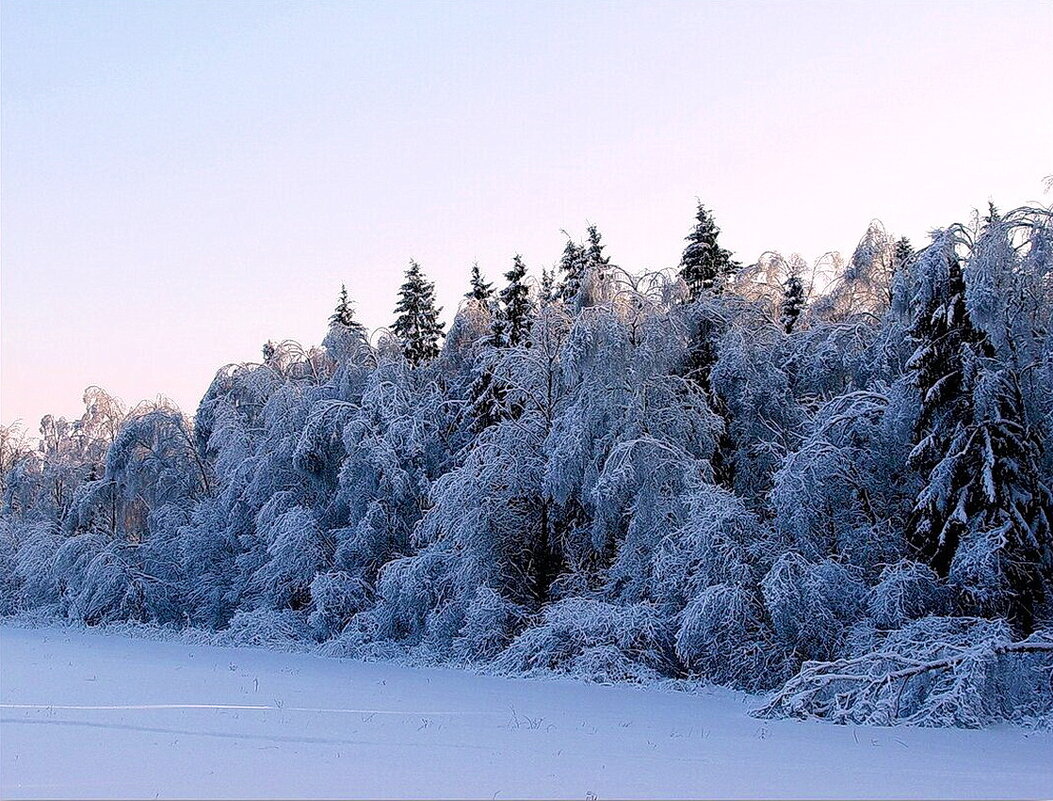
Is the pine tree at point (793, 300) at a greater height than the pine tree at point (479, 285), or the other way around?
the pine tree at point (479, 285)

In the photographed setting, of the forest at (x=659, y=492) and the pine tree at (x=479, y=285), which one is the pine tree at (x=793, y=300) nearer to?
the forest at (x=659, y=492)

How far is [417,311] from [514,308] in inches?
314

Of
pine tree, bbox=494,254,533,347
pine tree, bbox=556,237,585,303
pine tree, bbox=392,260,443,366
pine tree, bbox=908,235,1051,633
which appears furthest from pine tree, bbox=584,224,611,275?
pine tree, bbox=908,235,1051,633

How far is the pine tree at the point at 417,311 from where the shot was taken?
34419mm

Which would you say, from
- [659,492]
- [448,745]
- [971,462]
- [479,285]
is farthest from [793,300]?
[448,745]

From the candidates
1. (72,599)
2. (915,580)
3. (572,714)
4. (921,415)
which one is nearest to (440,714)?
(572,714)

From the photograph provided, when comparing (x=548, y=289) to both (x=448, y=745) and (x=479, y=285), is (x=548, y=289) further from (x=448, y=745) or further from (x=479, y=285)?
(x=448, y=745)

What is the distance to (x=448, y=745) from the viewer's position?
9.07 m

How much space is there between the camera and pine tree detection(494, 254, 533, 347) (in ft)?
83.7

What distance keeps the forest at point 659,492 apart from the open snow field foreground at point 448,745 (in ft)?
4.58

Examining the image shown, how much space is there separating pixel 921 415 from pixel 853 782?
8019mm

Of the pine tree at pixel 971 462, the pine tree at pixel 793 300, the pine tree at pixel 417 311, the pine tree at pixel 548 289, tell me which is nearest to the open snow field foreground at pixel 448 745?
the pine tree at pixel 971 462

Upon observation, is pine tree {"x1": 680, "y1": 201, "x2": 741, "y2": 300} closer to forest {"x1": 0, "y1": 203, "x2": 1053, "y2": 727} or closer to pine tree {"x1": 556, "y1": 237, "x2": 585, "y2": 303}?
forest {"x1": 0, "y1": 203, "x2": 1053, "y2": 727}

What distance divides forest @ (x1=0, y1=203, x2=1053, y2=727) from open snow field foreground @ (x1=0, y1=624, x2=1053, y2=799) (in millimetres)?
1397
